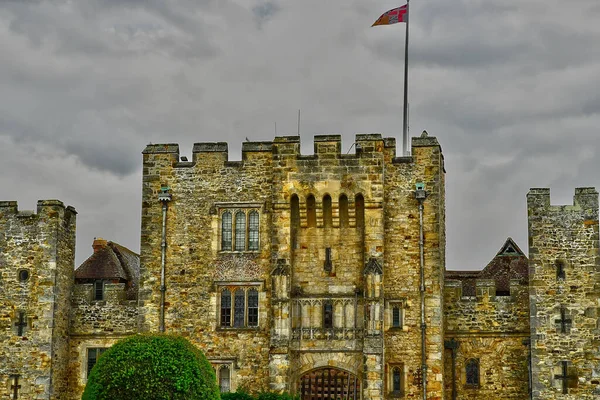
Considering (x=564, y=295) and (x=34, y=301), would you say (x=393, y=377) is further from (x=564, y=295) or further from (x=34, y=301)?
(x=34, y=301)

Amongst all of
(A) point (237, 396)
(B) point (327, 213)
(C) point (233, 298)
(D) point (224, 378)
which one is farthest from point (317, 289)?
(A) point (237, 396)

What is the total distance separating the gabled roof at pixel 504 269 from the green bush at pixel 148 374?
52.4 ft

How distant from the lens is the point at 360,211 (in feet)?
141

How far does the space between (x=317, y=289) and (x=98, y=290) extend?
33.3 feet

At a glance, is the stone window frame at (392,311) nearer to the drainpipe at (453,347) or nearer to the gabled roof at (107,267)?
the drainpipe at (453,347)

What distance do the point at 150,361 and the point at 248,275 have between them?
35.9ft

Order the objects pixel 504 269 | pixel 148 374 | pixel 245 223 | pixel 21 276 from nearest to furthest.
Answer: pixel 148 374, pixel 245 223, pixel 21 276, pixel 504 269

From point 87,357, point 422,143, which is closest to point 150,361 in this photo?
point 87,357

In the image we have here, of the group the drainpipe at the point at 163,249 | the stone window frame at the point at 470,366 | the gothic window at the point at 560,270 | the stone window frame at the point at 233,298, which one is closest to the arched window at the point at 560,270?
the gothic window at the point at 560,270

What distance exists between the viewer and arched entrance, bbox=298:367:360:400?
41.9 m

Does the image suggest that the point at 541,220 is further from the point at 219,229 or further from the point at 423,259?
the point at 219,229

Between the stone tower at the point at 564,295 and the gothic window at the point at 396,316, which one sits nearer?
the stone tower at the point at 564,295

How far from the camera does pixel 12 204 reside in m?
44.9

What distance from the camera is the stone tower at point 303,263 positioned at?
41.7 metres
